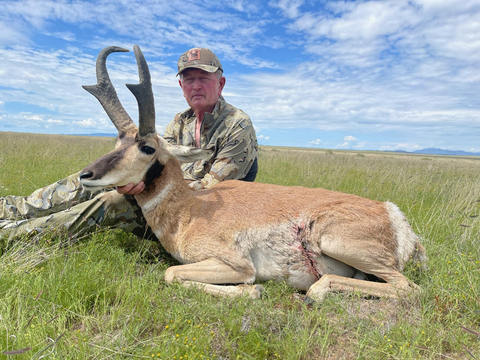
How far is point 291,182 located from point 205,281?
780 centimetres

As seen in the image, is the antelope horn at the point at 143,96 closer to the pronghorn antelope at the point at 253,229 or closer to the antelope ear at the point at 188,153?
the pronghorn antelope at the point at 253,229

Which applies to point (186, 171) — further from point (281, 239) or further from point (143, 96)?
point (281, 239)

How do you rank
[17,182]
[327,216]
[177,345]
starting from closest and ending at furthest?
[177,345] < [327,216] < [17,182]

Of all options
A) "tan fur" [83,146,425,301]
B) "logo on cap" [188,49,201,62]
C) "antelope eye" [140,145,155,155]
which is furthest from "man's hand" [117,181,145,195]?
"logo on cap" [188,49,201,62]

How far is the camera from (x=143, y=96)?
4402mm

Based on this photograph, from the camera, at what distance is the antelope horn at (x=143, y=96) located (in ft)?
14.2

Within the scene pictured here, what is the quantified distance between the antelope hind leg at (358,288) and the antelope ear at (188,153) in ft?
7.25

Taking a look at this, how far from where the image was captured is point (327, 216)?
409 centimetres

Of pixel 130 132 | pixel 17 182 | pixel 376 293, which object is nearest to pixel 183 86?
pixel 130 132

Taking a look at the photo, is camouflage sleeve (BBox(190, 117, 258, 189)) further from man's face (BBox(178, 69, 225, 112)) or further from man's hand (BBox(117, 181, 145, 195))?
man's hand (BBox(117, 181, 145, 195))

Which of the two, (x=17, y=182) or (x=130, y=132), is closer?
(x=130, y=132)

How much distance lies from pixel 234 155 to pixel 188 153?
1.71m

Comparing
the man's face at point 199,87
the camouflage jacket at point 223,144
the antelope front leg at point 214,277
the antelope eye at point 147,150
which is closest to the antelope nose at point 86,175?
the antelope eye at point 147,150

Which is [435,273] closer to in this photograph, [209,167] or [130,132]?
[209,167]
